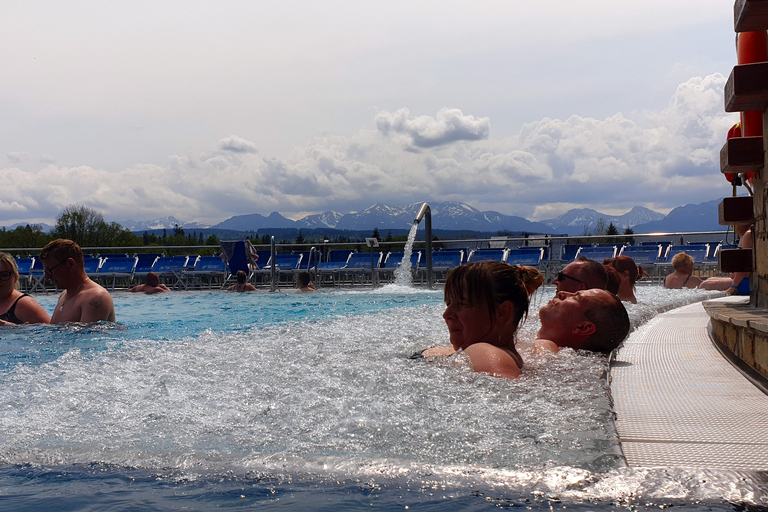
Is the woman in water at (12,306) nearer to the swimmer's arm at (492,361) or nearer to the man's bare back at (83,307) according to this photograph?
the man's bare back at (83,307)

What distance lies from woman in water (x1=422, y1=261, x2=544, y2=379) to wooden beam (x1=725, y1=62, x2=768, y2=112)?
1219mm

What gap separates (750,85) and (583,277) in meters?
1.61

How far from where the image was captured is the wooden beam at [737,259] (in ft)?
10.5

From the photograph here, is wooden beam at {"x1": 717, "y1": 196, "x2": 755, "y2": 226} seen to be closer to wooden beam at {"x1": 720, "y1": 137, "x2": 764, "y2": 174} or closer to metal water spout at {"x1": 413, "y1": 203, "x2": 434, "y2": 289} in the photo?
wooden beam at {"x1": 720, "y1": 137, "x2": 764, "y2": 174}

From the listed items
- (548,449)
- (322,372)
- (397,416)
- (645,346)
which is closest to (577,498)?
(548,449)

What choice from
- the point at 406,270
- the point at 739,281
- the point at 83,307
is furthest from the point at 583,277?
the point at 406,270

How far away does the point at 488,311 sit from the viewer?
2.28m

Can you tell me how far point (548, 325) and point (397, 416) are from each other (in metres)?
1.33

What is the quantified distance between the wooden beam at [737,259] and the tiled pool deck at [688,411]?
2.35 ft

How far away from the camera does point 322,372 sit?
2.47m

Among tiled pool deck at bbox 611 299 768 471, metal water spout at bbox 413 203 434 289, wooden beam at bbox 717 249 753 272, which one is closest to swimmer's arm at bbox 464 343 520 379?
tiled pool deck at bbox 611 299 768 471

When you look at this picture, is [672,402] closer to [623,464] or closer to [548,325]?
[623,464]

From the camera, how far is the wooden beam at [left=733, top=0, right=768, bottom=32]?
2.41 metres

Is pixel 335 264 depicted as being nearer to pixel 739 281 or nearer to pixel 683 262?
pixel 683 262
